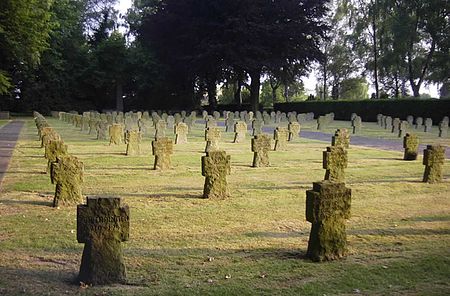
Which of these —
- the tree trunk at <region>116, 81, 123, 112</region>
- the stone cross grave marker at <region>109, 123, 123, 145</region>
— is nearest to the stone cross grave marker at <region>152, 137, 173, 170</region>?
the stone cross grave marker at <region>109, 123, 123, 145</region>

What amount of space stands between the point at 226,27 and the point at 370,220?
40.9m

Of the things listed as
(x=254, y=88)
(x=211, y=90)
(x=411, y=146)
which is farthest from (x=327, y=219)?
(x=211, y=90)

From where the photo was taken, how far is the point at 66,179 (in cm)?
811

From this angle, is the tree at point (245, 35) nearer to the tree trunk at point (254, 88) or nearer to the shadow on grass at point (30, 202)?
the tree trunk at point (254, 88)

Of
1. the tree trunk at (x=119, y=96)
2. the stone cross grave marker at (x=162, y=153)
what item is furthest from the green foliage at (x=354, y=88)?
the stone cross grave marker at (x=162, y=153)

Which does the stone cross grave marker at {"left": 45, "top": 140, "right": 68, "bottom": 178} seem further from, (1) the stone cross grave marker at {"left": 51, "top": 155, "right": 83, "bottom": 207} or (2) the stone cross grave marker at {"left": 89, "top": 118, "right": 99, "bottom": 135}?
(2) the stone cross grave marker at {"left": 89, "top": 118, "right": 99, "bottom": 135}

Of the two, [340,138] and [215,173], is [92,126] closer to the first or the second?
[340,138]

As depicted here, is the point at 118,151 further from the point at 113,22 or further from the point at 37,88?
the point at 113,22

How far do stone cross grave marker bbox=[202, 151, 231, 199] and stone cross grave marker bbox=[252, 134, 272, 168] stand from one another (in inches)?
165

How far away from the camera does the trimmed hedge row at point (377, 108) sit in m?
37.4

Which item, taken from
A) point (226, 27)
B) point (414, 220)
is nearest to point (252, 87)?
point (226, 27)

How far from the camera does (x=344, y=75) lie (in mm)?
70188

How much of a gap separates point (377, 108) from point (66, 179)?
128ft

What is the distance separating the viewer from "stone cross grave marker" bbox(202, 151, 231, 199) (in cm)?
879
